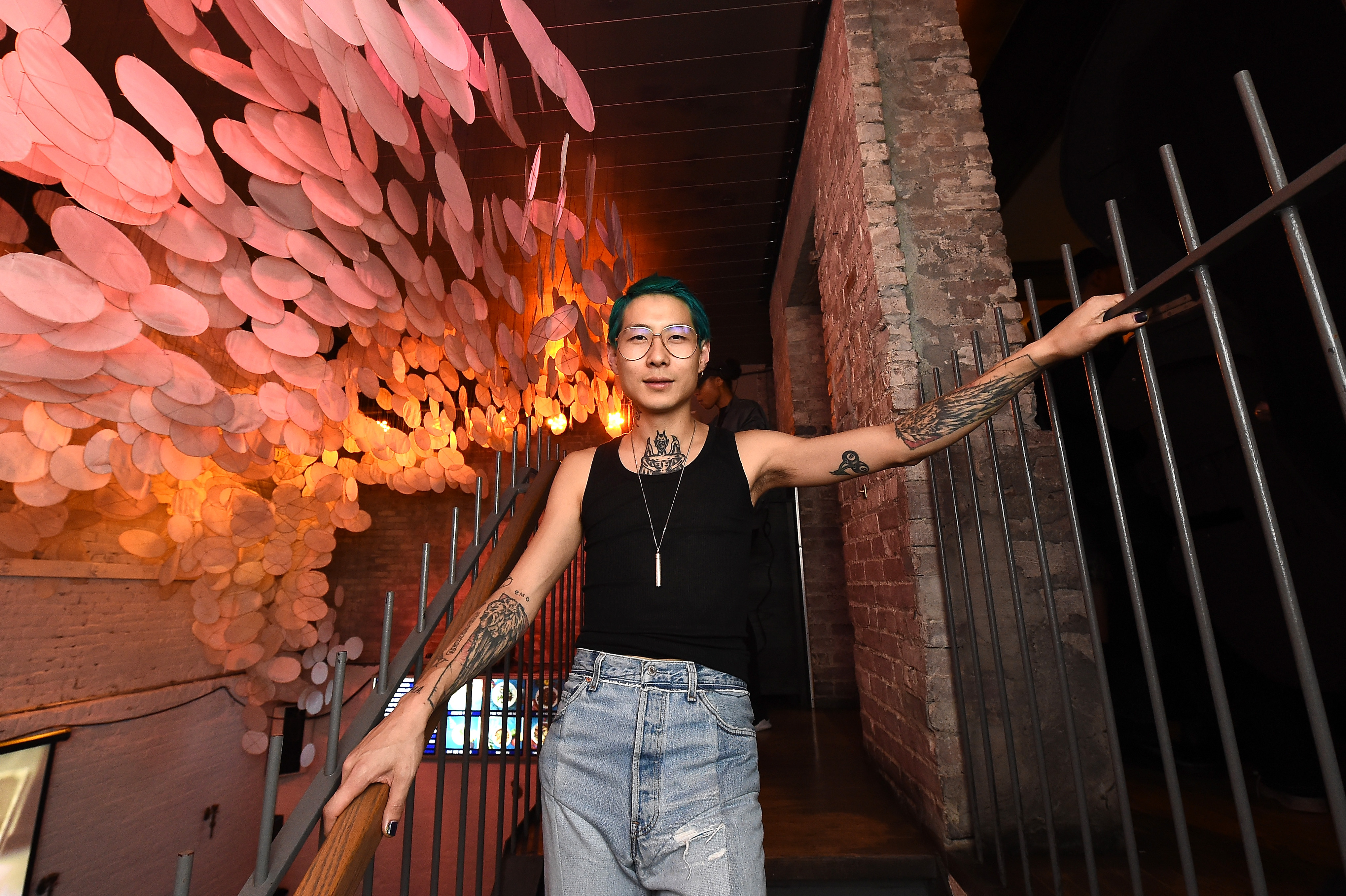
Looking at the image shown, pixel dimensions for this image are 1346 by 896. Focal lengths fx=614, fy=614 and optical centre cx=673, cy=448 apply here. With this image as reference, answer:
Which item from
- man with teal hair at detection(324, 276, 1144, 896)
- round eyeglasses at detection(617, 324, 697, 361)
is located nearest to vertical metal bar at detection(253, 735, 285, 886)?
man with teal hair at detection(324, 276, 1144, 896)

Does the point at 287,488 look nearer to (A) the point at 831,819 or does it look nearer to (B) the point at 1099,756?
(A) the point at 831,819

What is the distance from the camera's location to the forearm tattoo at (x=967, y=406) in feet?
3.63

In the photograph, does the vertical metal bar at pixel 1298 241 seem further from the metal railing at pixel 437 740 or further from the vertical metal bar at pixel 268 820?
the vertical metal bar at pixel 268 820

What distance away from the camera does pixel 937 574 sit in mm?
1951

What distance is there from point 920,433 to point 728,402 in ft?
10.4

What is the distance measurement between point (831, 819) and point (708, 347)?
166cm

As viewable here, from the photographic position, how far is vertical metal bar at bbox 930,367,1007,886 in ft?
5.17

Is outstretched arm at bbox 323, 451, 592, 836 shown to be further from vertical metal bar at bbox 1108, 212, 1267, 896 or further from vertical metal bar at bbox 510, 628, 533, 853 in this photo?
vertical metal bar at bbox 1108, 212, 1267, 896

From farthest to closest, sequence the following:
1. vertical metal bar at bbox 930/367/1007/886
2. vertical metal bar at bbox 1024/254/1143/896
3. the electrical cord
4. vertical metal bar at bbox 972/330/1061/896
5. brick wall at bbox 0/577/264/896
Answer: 1. the electrical cord
2. brick wall at bbox 0/577/264/896
3. vertical metal bar at bbox 930/367/1007/886
4. vertical metal bar at bbox 972/330/1061/896
5. vertical metal bar at bbox 1024/254/1143/896

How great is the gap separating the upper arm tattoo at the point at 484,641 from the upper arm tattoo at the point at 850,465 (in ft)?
2.18

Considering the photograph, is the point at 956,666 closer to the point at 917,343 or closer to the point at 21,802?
the point at 917,343

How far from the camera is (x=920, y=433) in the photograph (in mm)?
1178

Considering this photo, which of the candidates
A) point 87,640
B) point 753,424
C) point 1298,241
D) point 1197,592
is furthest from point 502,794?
point 87,640

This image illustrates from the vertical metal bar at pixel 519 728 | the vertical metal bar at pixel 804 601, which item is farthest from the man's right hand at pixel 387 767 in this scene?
the vertical metal bar at pixel 804 601
